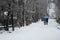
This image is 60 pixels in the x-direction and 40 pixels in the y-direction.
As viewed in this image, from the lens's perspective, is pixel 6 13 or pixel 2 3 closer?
pixel 2 3

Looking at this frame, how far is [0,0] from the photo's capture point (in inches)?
895

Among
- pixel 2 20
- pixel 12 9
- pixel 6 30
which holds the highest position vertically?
pixel 12 9

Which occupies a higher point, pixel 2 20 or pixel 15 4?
pixel 15 4

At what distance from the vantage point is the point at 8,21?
2412 cm

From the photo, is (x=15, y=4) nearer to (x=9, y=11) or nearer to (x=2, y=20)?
(x=9, y=11)

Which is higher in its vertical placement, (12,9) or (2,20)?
(12,9)

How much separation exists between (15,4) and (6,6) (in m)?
1.67

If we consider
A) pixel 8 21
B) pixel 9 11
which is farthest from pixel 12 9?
pixel 8 21

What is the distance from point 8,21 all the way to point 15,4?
A: 273 cm

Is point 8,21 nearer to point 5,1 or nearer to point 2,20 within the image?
point 2,20

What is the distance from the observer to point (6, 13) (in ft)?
80.0

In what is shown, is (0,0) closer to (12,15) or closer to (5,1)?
(5,1)

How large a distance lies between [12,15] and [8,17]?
2.15 ft

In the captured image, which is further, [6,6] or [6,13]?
[6,13]
